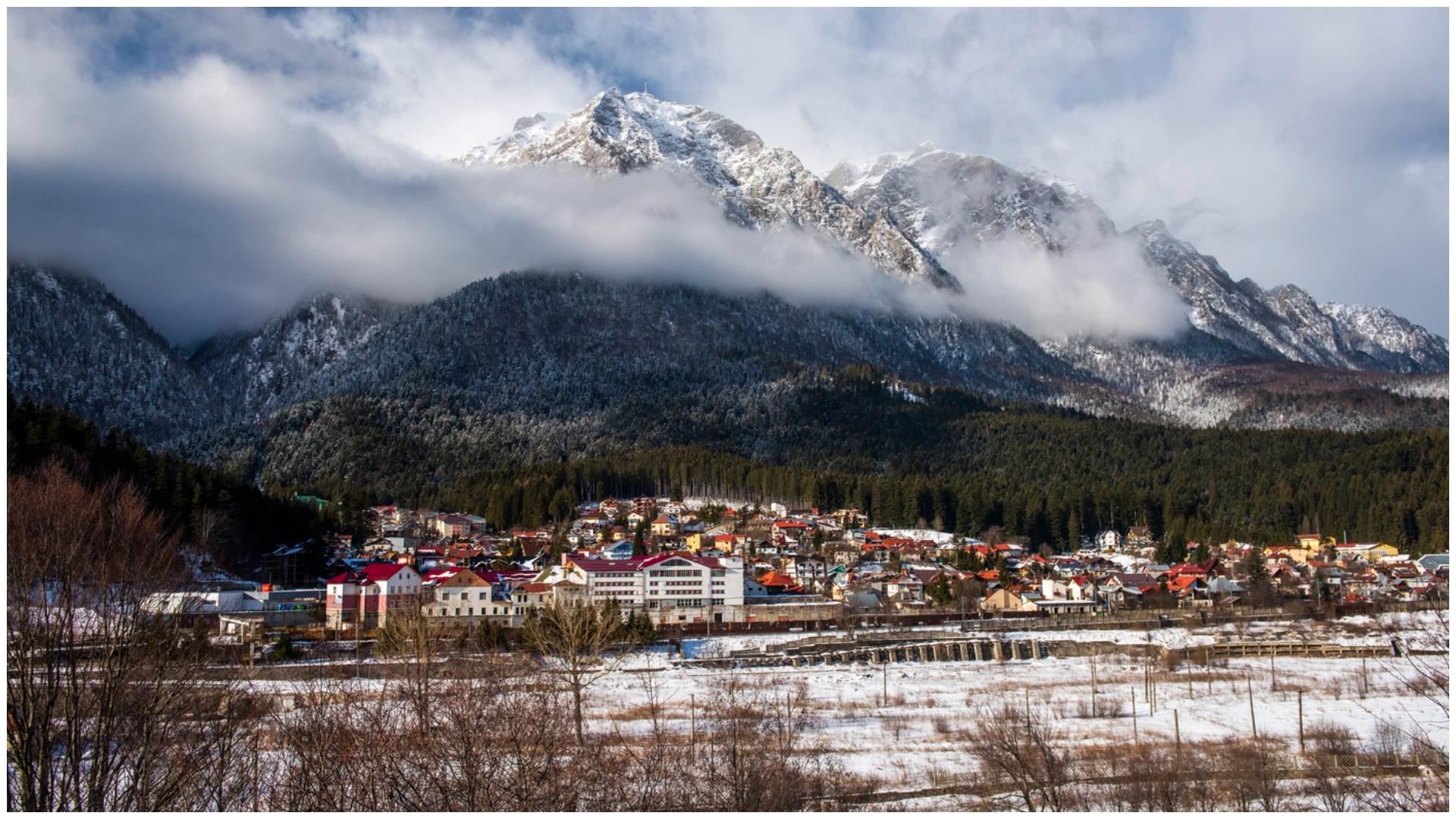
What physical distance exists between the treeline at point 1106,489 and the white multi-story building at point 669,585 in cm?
4994

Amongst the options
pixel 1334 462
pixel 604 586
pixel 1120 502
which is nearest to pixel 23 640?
pixel 604 586

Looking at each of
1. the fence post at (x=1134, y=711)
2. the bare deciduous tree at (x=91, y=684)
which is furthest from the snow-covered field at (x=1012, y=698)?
the bare deciduous tree at (x=91, y=684)

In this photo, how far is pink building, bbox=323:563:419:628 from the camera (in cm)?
7131

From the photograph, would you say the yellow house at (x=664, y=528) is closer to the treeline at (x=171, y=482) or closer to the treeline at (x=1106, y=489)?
the treeline at (x=1106, y=489)

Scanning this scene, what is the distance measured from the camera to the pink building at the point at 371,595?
71.3m

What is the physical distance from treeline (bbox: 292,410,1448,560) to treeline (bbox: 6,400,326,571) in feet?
145

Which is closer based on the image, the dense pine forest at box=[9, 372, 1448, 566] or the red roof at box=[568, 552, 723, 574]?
the red roof at box=[568, 552, 723, 574]

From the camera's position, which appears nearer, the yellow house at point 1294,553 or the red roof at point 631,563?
the red roof at point 631,563

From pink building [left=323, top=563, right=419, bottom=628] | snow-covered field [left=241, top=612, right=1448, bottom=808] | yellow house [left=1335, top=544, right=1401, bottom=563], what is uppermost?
pink building [left=323, top=563, right=419, bottom=628]

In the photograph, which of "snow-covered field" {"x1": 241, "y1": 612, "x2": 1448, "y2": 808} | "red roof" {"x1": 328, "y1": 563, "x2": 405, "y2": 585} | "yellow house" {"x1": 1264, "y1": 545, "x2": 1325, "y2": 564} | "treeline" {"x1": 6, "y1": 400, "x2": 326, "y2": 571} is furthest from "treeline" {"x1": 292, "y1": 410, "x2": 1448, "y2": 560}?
"snow-covered field" {"x1": 241, "y1": 612, "x2": 1448, "y2": 808}

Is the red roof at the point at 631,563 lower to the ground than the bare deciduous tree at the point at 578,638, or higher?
higher

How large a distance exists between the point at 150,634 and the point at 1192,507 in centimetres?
15579

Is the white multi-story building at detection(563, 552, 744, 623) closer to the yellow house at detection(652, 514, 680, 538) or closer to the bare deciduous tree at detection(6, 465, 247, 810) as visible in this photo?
the yellow house at detection(652, 514, 680, 538)

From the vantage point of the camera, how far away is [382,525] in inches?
5202
